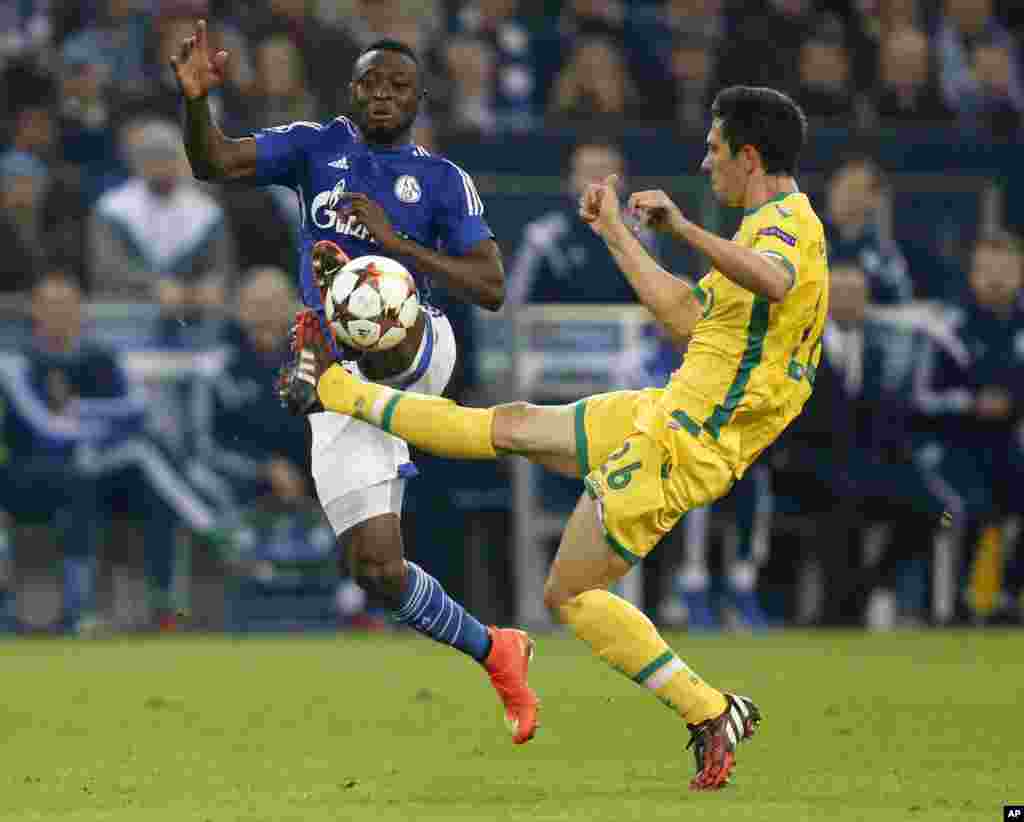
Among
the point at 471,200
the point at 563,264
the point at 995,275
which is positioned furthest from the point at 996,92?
the point at 471,200

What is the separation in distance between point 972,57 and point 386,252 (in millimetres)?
10223

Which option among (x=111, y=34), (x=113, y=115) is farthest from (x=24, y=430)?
(x=111, y=34)

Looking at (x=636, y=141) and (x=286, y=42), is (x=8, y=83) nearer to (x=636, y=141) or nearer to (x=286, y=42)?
(x=286, y=42)

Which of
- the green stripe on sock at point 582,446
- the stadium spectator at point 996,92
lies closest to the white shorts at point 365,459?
the green stripe on sock at point 582,446

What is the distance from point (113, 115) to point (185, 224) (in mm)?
1295

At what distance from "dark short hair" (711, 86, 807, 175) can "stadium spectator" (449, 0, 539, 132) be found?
8847 millimetres

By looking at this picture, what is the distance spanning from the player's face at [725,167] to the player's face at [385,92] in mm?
1504

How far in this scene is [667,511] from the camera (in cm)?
754

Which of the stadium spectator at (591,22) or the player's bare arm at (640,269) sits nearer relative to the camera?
the player's bare arm at (640,269)

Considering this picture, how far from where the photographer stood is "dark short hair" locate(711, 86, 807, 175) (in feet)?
25.0

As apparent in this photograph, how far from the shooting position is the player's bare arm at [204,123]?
833 centimetres

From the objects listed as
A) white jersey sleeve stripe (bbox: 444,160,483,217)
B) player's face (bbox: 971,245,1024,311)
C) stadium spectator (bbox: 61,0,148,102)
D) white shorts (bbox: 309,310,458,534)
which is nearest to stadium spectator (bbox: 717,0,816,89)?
player's face (bbox: 971,245,1024,311)

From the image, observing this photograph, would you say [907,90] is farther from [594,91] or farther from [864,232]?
[864,232]

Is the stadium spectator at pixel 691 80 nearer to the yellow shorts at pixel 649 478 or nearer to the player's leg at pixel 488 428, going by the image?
the player's leg at pixel 488 428
